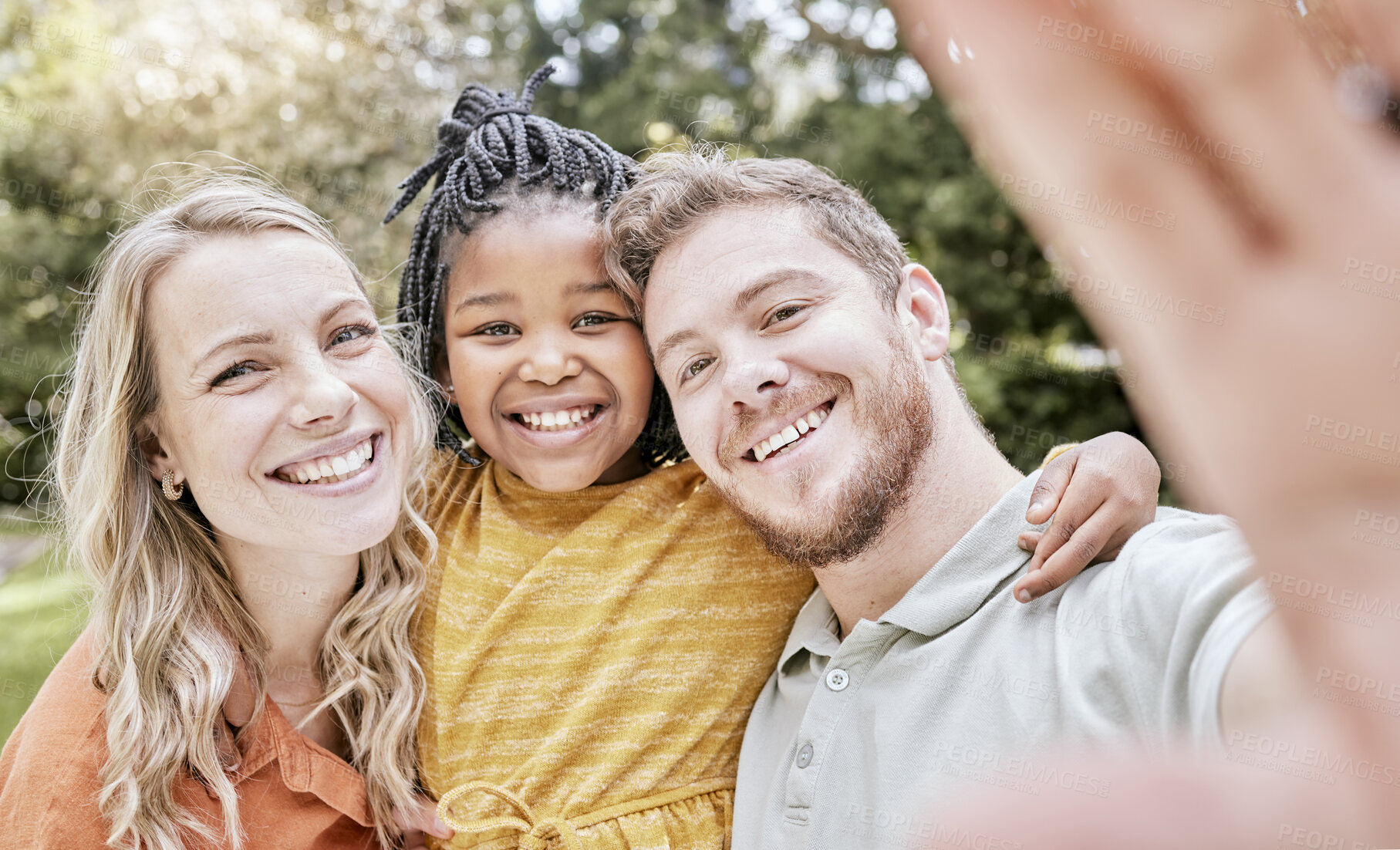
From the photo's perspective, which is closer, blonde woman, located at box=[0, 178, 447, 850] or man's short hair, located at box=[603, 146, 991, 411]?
blonde woman, located at box=[0, 178, 447, 850]

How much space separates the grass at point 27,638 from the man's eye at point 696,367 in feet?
12.4

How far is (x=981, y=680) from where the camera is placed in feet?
6.08

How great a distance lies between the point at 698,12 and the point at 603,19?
853 mm

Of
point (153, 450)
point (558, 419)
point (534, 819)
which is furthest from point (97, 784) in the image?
point (558, 419)

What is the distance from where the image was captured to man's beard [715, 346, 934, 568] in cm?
209

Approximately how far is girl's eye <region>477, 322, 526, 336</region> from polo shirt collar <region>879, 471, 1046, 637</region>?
3.86 ft

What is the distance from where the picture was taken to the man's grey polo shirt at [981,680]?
1.53 metres

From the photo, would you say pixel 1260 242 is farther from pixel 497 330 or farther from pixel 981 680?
pixel 497 330

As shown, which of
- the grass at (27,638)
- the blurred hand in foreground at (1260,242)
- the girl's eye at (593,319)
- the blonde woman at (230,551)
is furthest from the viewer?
the grass at (27,638)

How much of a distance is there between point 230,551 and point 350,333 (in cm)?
63

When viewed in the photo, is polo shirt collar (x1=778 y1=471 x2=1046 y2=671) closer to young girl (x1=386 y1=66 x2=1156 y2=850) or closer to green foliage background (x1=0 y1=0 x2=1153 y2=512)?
young girl (x1=386 y1=66 x2=1156 y2=850)

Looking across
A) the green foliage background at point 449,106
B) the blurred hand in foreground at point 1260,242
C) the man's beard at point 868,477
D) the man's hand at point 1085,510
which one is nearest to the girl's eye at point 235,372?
the man's beard at point 868,477

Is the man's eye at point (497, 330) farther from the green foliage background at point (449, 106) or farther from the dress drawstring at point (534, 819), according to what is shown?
the green foliage background at point (449, 106)

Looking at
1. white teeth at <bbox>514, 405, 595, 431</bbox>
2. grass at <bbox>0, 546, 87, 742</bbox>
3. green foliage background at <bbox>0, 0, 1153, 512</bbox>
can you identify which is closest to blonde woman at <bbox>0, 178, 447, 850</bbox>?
white teeth at <bbox>514, 405, 595, 431</bbox>
